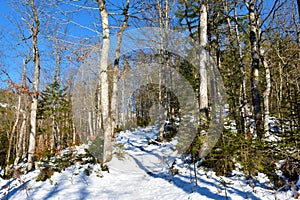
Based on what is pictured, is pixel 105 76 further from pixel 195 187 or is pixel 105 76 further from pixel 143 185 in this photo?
pixel 195 187

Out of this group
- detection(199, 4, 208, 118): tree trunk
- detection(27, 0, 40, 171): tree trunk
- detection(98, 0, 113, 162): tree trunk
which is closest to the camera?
detection(199, 4, 208, 118): tree trunk

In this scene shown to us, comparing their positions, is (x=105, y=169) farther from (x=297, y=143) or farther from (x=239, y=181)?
(x=297, y=143)

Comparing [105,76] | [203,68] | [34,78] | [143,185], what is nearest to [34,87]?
[34,78]

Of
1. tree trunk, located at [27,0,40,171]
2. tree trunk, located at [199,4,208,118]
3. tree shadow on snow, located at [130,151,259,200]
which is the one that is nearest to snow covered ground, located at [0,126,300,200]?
tree shadow on snow, located at [130,151,259,200]

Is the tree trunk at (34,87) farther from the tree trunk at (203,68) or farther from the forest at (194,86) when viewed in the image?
the tree trunk at (203,68)

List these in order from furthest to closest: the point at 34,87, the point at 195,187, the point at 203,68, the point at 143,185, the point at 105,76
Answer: the point at 34,87
the point at 105,76
the point at 203,68
the point at 143,185
the point at 195,187

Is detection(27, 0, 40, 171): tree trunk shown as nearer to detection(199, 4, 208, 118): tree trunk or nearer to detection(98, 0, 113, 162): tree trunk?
detection(98, 0, 113, 162): tree trunk

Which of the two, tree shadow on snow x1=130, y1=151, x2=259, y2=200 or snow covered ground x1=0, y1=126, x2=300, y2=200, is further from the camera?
snow covered ground x1=0, y1=126, x2=300, y2=200

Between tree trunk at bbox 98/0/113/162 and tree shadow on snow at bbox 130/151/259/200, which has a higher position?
tree trunk at bbox 98/0/113/162

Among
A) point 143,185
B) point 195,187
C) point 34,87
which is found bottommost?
point 143,185

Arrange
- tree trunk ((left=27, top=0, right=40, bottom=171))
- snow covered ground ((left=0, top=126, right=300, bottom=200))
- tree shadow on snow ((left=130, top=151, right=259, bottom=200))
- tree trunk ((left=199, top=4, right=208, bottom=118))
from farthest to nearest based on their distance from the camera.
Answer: tree trunk ((left=27, top=0, right=40, bottom=171)), tree trunk ((left=199, top=4, right=208, bottom=118)), snow covered ground ((left=0, top=126, right=300, bottom=200)), tree shadow on snow ((left=130, top=151, right=259, bottom=200))

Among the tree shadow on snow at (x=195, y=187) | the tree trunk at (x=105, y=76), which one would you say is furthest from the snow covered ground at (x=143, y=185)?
the tree trunk at (x=105, y=76)

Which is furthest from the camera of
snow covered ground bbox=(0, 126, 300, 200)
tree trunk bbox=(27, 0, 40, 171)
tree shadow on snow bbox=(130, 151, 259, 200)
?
tree trunk bbox=(27, 0, 40, 171)

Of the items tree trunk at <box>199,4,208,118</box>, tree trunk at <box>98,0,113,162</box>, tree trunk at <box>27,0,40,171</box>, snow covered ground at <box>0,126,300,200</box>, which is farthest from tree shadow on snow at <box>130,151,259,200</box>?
tree trunk at <box>27,0,40,171</box>
